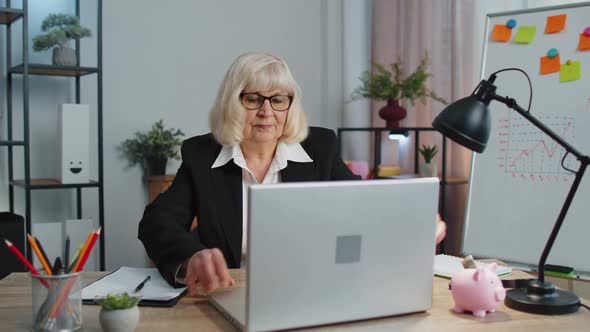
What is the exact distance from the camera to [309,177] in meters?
1.84

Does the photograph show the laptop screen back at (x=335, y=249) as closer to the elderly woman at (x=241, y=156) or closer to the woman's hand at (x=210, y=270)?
the woman's hand at (x=210, y=270)

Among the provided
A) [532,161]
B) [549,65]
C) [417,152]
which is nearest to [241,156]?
[532,161]

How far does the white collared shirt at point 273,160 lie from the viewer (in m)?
1.77

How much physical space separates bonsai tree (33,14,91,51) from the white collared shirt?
4.85 ft

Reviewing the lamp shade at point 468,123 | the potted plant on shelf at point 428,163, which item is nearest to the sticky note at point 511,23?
the potted plant on shelf at point 428,163

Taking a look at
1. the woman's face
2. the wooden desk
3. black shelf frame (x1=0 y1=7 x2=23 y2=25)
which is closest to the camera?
the wooden desk

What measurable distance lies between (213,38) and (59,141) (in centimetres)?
107

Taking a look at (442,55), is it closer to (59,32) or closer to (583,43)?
(583,43)

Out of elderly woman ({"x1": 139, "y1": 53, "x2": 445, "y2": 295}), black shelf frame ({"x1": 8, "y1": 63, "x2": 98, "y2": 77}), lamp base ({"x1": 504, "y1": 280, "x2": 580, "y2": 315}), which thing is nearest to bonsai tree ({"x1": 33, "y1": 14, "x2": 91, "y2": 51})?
black shelf frame ({"x1": 8, "y1": 63, "x2": 98, "y2": 77})

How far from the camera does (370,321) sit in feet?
3.70

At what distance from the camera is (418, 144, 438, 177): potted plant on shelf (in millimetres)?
3139

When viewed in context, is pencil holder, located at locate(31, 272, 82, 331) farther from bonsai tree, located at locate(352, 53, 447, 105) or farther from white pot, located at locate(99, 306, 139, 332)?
bonsai tree, located at locate(352, 53, 447, 105)

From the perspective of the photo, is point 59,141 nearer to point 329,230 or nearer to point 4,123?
point 4,123

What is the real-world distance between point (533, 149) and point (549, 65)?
1.02 ft
